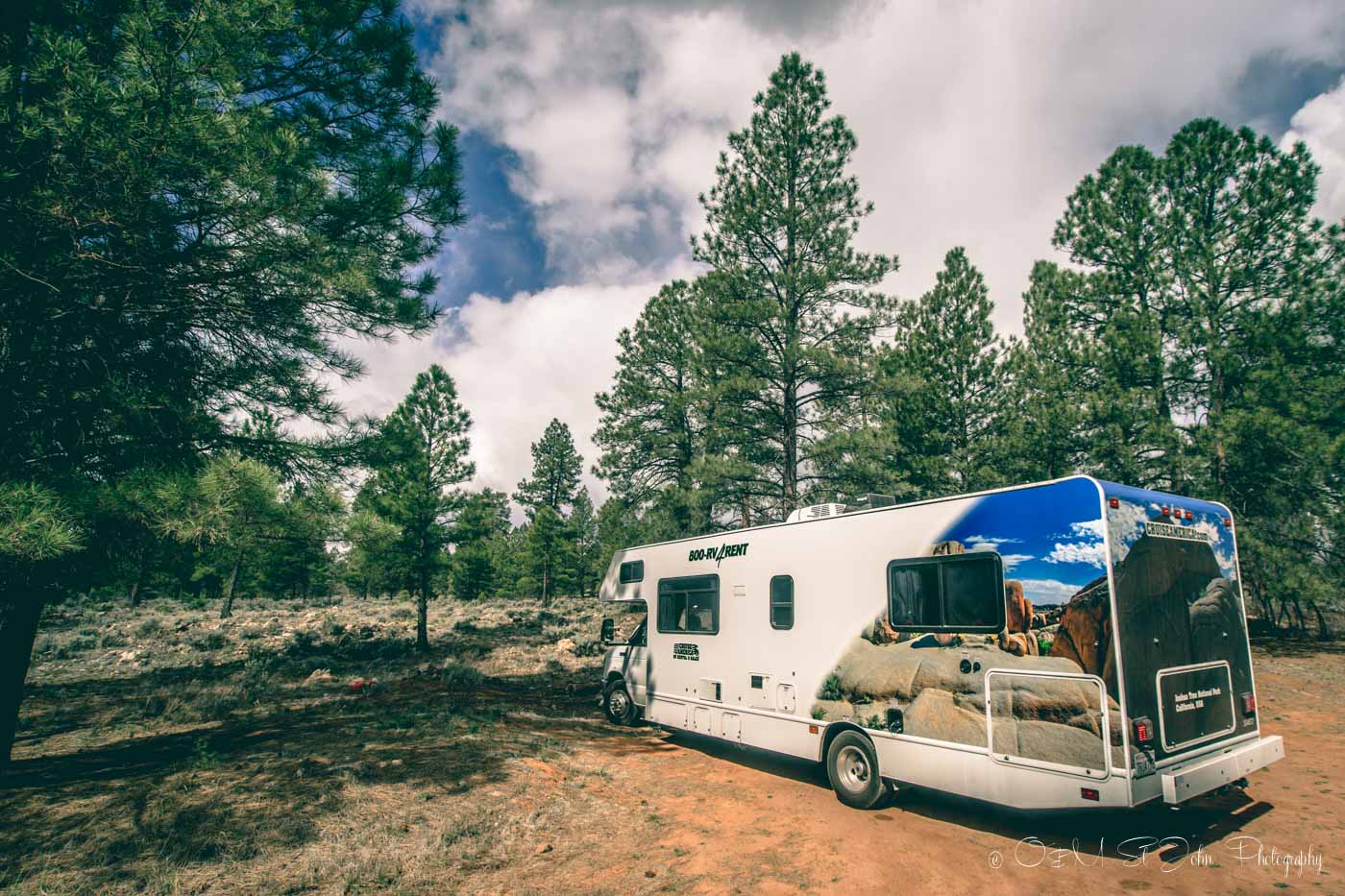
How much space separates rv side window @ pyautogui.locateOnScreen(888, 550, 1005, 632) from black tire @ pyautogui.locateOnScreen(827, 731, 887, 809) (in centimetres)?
150

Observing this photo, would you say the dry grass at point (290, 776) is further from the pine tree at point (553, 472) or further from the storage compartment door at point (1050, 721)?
the pine tree at point (553, 472)

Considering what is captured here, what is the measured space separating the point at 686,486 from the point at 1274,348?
58.3 feet

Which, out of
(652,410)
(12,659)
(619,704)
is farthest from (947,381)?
(12,659)

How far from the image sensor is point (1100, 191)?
62.6ft

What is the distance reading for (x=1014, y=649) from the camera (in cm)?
579

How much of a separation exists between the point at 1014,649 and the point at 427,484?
798 inches

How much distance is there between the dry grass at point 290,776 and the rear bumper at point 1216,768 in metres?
5.59

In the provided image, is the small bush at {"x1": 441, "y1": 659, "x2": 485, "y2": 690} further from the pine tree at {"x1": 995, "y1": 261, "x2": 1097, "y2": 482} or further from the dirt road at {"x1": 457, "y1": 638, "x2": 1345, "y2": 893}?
the pine tree at {"x1": 995, "y1": 261, "x2": 1097, "y2": 482}

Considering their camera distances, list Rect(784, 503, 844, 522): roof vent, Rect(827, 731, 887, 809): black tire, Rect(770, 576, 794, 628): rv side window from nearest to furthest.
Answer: Rect(827, 731, 887, 809): black tire < Rect(770, 576, 794, 628): rv side window < Rect(784, 503, 844, 522): roof vent

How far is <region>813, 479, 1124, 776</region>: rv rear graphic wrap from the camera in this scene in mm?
5285

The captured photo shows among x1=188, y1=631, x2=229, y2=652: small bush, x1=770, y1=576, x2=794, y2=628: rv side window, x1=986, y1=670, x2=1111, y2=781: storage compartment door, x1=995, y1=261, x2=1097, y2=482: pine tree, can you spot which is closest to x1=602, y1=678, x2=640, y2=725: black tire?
x1=770, y1=576, x2=794, y2=628: rv side window

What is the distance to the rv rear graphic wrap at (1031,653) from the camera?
5285 mm

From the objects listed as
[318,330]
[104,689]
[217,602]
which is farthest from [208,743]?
[217,602]

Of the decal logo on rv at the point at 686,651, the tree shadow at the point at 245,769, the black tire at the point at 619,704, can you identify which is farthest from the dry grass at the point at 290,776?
the decal logo on rv at the point at 686,651
